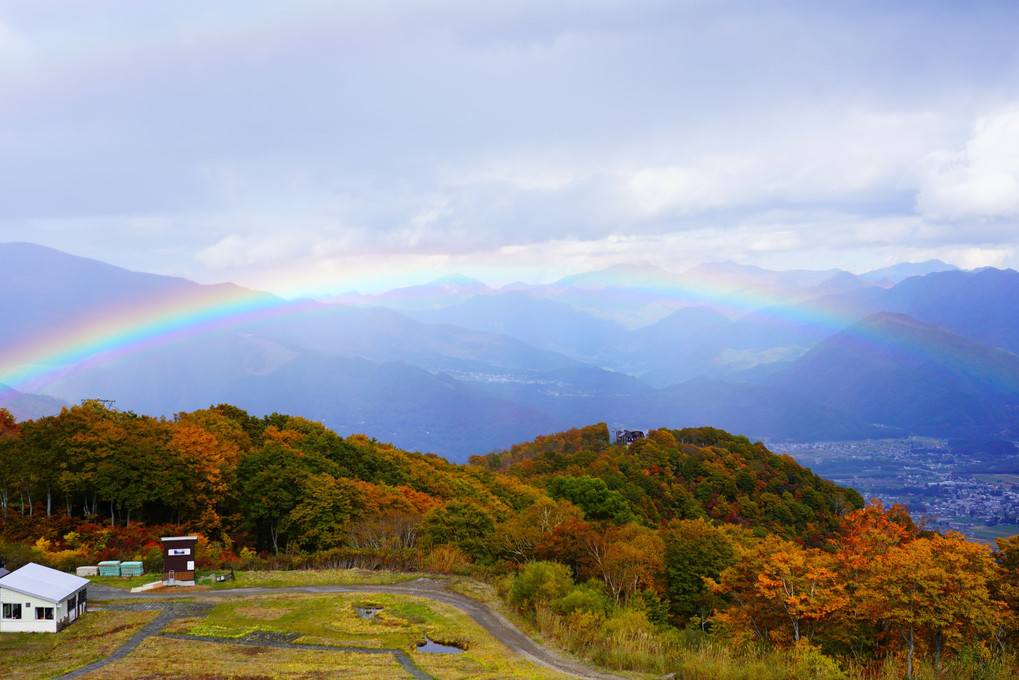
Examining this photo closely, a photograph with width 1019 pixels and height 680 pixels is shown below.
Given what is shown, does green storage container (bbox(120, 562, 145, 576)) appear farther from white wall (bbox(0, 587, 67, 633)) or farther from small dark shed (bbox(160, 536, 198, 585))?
white wall (bbox(0, 587, 67, 633))

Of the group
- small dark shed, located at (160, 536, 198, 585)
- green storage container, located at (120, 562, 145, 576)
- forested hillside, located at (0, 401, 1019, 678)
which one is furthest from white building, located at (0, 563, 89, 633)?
green storage container, located at (120, 562, 145, 576)

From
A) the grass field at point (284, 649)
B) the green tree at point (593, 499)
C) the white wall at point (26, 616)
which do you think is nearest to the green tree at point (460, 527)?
the grass field at point (284, 649)

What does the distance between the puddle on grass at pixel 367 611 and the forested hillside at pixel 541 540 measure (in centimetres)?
661

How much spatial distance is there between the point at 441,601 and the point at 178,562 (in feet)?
48.1

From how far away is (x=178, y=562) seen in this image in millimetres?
32719

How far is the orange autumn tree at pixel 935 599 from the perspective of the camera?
2012 centimetres

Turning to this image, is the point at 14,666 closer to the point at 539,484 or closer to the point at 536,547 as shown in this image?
the point at 536,547

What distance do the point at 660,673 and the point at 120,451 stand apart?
42.0m

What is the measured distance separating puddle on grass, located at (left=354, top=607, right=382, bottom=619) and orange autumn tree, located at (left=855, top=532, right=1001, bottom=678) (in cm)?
2008

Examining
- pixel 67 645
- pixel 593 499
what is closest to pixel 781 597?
pixel 67 645

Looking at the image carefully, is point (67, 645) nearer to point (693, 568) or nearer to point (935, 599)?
point (693, 568)

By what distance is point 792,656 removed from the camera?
2061cm

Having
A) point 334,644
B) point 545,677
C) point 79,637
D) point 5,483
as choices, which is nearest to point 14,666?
point 79,637

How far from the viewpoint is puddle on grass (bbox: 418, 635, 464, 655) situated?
77.3 ft
